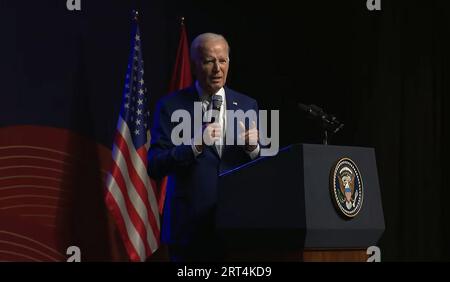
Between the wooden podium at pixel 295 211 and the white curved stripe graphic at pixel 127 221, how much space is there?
7.69ft

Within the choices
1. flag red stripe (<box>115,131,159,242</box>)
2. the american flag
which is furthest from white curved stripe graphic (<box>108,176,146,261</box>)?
flag red stripe (<box>115,131,159,242</box>)

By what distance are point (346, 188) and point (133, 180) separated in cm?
267

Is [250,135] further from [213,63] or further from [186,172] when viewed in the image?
[213,63]

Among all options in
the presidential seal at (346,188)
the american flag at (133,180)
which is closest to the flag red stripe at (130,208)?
the american flag at (133,180)

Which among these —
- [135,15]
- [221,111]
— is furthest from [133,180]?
[221,111]

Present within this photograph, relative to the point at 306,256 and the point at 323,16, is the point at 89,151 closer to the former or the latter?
the point at 323,16

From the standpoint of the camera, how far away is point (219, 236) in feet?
7.73

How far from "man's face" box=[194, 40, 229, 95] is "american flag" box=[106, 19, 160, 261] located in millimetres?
2044

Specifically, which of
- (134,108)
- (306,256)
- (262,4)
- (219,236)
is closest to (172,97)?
(219,236)

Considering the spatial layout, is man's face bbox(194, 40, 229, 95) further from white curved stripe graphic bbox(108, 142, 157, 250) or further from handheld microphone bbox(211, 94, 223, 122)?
white curved stripe graphic bbox(108, 142, 157, 250)

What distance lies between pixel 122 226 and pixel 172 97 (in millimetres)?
2066

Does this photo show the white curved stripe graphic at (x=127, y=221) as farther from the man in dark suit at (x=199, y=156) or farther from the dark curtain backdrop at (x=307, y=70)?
the man in dark suit at (x=199, y=156)

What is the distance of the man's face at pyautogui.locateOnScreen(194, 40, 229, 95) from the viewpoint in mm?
2660

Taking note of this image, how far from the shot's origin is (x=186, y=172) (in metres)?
2.54
